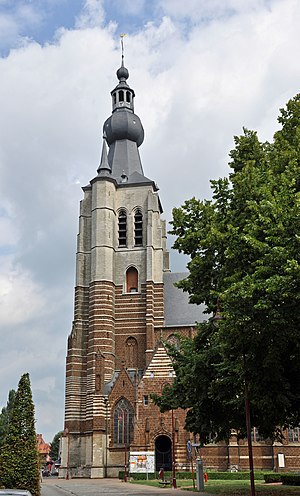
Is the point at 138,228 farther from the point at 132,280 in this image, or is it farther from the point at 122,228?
the point at 132,280

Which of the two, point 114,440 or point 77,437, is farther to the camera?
point 77,437

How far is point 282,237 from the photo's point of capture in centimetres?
1650

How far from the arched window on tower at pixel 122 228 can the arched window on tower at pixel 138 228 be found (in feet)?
3.66

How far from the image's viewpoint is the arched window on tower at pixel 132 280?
61031mm

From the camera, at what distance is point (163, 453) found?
48.3 metres

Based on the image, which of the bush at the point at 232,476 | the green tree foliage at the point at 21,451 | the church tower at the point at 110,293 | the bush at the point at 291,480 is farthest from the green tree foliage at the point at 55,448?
the green tree foliage at the point at 21,451

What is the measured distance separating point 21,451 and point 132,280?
42.6 metres

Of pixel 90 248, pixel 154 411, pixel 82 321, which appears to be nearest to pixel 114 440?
pixel 154 411

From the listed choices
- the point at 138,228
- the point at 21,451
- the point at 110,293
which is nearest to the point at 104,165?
the point at 138,228

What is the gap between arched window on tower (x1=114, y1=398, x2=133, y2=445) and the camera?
51562mm

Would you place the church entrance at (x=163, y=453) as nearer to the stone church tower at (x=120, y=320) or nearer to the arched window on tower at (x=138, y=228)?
the stone church tower at (x=120, y=320)

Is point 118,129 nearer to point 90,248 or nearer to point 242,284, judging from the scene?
point 90,248

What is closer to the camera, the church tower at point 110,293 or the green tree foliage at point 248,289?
the green tree foliage at point 248,289

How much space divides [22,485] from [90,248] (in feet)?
144
